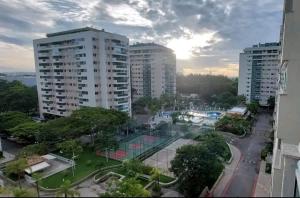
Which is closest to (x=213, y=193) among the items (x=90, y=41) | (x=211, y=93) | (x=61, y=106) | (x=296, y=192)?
(x=296, y=192)

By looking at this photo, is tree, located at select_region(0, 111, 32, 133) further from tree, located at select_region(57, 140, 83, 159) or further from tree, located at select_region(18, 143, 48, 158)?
tree, located at select_region(57, 140, 83, 159)

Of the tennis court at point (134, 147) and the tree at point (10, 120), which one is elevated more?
the tree at point (10, 120)

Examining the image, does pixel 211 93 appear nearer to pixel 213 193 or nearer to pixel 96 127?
pixel 96 127

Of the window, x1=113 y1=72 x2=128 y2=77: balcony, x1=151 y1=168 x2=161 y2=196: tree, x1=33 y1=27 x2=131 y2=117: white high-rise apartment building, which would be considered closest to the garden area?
x1=33 y1=27 x2=131 y2=117: white high-rise apartment building

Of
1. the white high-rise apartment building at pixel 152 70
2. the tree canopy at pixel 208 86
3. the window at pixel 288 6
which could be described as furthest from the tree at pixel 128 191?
the white high-rise apartment building at pixel 152 70

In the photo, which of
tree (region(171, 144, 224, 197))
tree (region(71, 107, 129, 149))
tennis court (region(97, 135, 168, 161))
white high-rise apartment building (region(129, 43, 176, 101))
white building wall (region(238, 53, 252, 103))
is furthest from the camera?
white high-rise apartment building (region(129, 43, 176, 101))

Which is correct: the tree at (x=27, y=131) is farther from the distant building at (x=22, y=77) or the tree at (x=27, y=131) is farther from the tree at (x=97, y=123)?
the distant building at (x=22, y=77)

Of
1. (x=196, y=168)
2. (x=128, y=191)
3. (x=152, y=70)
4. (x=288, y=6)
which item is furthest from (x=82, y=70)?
(x=128, y=191)
